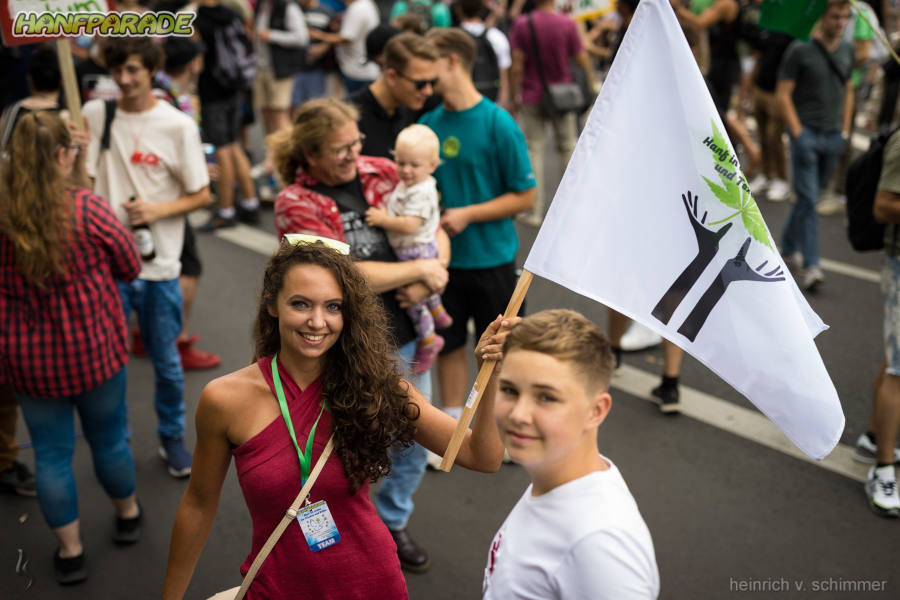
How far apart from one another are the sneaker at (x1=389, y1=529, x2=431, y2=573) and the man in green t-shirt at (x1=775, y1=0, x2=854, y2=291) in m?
4.44

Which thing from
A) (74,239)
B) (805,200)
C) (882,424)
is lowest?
(882,424)

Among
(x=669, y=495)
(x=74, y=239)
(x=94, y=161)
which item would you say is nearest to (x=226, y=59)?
(x=94, y=161)

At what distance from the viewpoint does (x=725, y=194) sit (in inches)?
96.4

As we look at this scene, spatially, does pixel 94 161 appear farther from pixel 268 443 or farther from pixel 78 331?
pixel 268 443

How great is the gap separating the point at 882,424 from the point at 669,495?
1.11 metres

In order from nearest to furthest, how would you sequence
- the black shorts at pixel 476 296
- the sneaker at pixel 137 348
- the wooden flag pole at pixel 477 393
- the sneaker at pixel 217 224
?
1. the wooden flag pole at pixel 477 393
2. the black shorts at pixel 476 296
3. the sneaker at pixel 137 348
4. the sneaker at pixel 217 224

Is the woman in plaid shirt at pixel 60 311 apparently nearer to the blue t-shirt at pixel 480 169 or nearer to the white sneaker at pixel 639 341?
the blue t-shirt at pixel 480 169

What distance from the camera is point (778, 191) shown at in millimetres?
9438

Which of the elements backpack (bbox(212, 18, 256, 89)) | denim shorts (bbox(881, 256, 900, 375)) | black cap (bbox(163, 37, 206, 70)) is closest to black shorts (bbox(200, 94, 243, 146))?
backpack (bbox(212, 18, 256, 89))

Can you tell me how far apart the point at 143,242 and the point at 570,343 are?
337 centimetres

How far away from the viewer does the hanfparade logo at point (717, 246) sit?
2.45 meters

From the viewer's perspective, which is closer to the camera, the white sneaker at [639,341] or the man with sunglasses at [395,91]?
the man with sunglasses at [395,91]

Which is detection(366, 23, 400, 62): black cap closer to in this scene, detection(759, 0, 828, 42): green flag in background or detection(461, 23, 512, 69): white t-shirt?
detection(461, 23, 512, 69): white t-shirt

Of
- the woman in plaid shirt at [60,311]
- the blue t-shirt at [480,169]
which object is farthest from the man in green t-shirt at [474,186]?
the woman in plaid shirt at [60,311]
